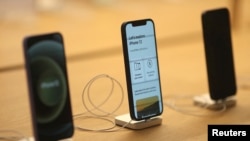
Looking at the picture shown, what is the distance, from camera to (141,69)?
0.99 m

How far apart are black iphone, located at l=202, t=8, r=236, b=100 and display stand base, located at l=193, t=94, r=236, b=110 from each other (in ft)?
0.06

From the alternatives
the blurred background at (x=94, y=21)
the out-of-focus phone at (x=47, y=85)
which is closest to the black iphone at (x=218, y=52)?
the out-of-focus phone at (x=47, y=85)

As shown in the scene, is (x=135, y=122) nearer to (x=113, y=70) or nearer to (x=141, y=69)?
(x=141, y=69)

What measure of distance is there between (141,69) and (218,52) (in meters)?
0.20

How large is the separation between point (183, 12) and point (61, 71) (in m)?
1.11

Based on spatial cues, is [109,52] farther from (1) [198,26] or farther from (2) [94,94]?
(2) [94,94]

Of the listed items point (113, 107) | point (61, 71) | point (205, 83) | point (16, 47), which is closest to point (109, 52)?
point (16, 47)

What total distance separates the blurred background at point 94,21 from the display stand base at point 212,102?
22.6 inches

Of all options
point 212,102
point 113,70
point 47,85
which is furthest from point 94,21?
point 47,85

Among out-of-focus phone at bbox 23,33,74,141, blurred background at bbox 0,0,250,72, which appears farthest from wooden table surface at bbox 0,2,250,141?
out-of-focus phone at bbox 23,33,74,141

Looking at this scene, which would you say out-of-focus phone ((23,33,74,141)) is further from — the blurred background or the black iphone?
the blurred background

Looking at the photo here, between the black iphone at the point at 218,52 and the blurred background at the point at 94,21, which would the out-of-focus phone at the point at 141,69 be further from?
the blurred background at the point at 94,21

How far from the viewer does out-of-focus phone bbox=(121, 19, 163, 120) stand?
3.20ft

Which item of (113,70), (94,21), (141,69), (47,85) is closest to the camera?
(47,85)
